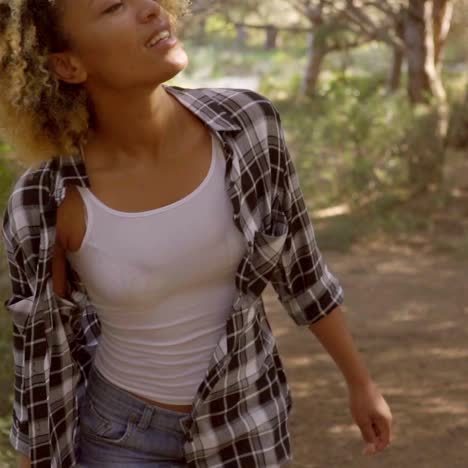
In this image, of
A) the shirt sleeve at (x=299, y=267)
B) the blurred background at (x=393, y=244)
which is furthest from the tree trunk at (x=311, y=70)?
the shirt sleeve at (x=299, y=267)

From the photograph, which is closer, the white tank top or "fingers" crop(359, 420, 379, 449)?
the white tank top

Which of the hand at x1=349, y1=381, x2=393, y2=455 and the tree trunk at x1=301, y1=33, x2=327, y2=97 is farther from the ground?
the hand at x1=349, y1=381, x2=393, y2=455

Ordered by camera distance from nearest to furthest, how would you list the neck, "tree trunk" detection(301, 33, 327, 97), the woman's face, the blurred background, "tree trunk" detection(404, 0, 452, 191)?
the woman's face, the neck, the blurred background, "tree trunk" detection(404, 0, 452, 191), "tree trunk" detection(301, 33, 327, 97)

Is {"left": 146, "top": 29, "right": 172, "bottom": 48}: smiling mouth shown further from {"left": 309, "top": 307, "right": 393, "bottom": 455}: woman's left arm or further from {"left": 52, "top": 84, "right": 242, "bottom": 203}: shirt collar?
{"left": 309, "top": 307, "right": 393, "bottom": 455}: woman's left arm

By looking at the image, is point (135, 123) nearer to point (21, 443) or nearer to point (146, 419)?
point (146, 419)

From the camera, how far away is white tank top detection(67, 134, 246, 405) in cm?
190

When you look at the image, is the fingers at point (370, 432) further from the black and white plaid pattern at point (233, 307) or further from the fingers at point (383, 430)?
the black and white plaid pattern at point (233, 307)

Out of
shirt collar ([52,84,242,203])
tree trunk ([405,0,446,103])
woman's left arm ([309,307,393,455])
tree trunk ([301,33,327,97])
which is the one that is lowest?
tree trunk ([301,33,327,97])

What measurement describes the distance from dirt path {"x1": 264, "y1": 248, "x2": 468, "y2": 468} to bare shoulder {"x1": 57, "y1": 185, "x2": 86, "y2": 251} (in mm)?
2798

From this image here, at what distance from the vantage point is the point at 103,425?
203 centimetres

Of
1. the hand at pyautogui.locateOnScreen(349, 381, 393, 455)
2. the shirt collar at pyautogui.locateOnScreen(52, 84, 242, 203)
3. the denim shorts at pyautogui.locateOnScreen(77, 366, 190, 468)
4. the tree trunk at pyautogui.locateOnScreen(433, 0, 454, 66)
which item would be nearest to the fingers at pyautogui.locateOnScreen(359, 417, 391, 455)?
the hand at pyautogui.locateOnScreen(349, 381, 393, 455)

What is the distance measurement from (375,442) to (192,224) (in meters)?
0.63

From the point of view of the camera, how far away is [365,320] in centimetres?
666

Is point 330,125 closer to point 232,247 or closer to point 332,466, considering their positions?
point 332,466
